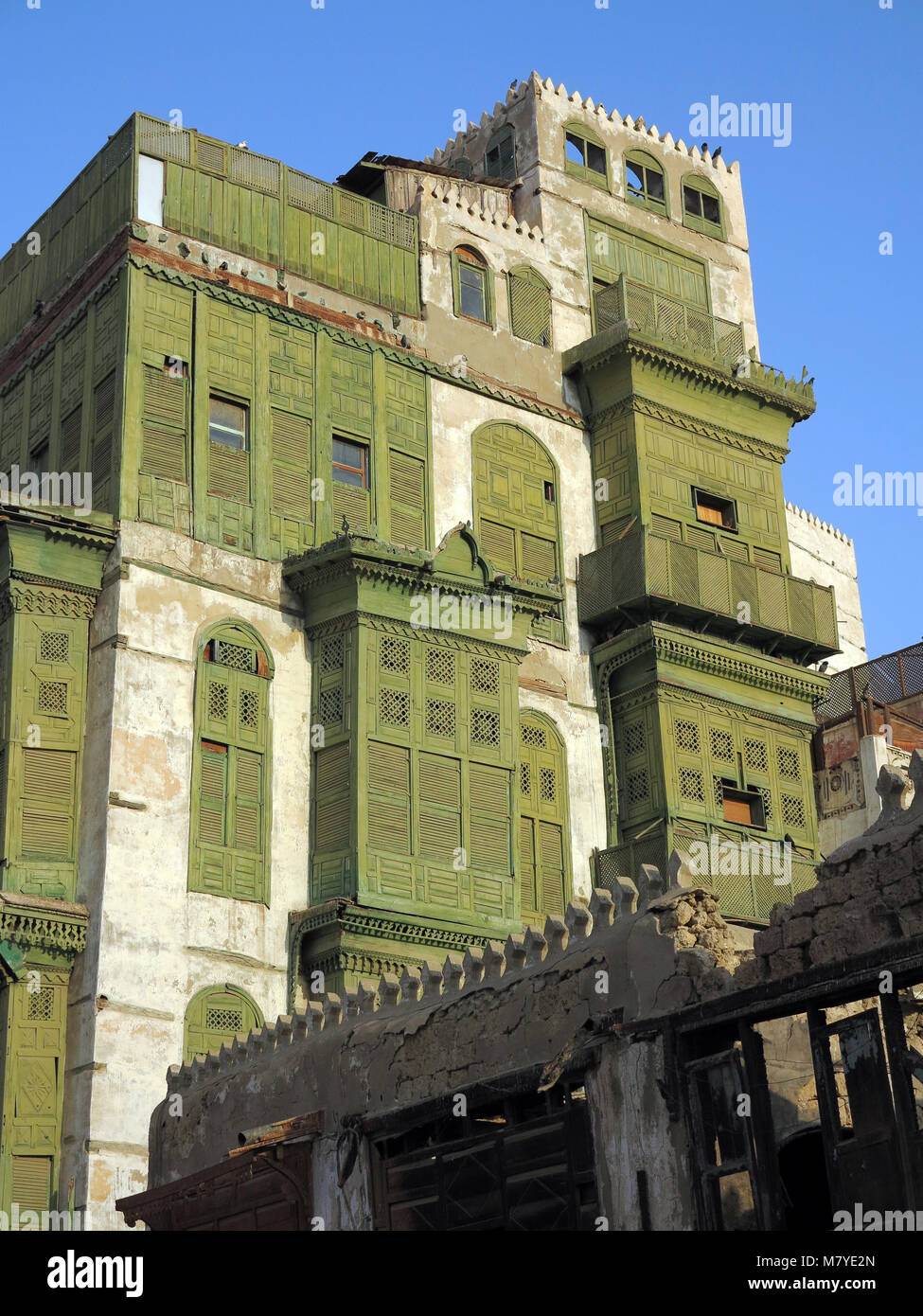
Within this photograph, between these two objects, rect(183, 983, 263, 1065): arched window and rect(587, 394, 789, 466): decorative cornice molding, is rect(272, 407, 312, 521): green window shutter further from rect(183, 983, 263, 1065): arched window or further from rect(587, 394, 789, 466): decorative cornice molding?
rect(183, 983, 263, 1065): arched window

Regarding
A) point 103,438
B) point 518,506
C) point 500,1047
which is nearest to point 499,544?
point 518,506

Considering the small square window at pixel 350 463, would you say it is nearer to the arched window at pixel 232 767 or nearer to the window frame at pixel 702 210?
the arched window at pixel 232 767

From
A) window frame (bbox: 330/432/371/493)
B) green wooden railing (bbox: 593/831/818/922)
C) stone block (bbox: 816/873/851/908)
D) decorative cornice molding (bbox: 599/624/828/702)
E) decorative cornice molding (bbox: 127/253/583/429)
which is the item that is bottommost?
stone block (bbox: 816/873/851/908)

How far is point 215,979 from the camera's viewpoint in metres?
26.5

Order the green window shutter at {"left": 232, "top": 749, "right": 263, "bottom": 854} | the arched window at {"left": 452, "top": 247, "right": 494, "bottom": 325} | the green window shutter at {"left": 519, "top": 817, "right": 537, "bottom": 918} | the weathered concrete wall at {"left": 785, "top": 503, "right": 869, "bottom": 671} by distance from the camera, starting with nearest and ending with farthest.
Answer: the green window shutter at {"left": 232, "top": 749, "right": 263, "bottom": 854}, the green window shutter at {"left": 519, "top": 817, "right": 537, "bottom": 918}, the arched window at {"left": 452, "top": 247, "right": 494, "bottom": 325}, the weathered concrete wall at {"left": 785, "top": 503, "right": 869, "bottom": 671}

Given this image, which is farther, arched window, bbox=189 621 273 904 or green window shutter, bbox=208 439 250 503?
green window shutter, bbox=208 439 250 503

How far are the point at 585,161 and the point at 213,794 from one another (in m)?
16.0

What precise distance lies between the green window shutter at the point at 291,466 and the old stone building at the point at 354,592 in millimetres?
54

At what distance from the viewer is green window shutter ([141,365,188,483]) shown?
2898 cm

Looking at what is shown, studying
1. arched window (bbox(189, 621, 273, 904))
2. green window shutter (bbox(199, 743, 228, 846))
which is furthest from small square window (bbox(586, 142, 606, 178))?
green window shutter (bbox(199, 743, 228, 846))

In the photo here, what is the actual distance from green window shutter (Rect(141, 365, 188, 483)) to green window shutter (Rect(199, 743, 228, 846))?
427cm

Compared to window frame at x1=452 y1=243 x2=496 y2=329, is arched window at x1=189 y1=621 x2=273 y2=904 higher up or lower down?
lower down

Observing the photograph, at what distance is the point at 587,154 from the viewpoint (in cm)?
3731

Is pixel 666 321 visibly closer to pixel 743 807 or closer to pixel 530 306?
pixel 530 306
